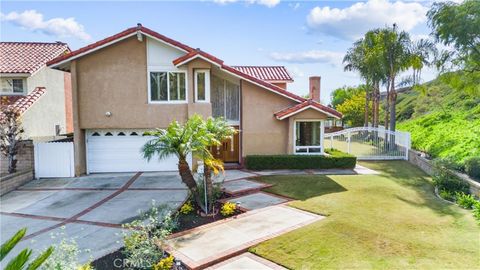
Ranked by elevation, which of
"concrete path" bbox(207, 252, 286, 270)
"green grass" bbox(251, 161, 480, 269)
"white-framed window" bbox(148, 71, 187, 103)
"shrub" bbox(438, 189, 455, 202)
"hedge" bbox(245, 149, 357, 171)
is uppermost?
"white-framed window" bbox(148, 71, 187, 103)

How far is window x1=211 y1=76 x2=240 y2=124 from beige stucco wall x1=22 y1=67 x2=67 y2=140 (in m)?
11.4

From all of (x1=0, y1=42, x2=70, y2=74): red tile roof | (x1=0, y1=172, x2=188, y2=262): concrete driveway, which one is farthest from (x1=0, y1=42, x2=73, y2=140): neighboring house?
(x1=0, y1=172, x2=188, y2=262): concrete driveway

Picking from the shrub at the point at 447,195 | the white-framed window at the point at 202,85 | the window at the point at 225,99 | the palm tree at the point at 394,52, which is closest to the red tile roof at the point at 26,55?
the white-framed window at the point at 202,85

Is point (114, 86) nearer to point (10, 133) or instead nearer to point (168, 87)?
point (168, 87)

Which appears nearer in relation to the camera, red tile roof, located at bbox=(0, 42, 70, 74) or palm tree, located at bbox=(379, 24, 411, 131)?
red tile roof, located at bbox=(0, 42, 70, 74)

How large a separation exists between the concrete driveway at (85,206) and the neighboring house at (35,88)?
5.00 metres

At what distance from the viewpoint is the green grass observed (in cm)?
835

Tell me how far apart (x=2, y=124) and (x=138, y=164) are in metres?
7.29

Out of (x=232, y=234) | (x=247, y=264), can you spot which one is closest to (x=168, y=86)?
(x=232, y=234)

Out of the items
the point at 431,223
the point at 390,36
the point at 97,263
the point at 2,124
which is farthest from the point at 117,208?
the point at 390,36

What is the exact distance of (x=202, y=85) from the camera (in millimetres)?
19406

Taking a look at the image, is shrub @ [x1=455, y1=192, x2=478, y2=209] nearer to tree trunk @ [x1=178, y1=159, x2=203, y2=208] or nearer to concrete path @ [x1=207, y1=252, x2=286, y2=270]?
concrete path @ [x1=207, y1=252, x2=286, y2=270]

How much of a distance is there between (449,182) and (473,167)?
4.97ft
